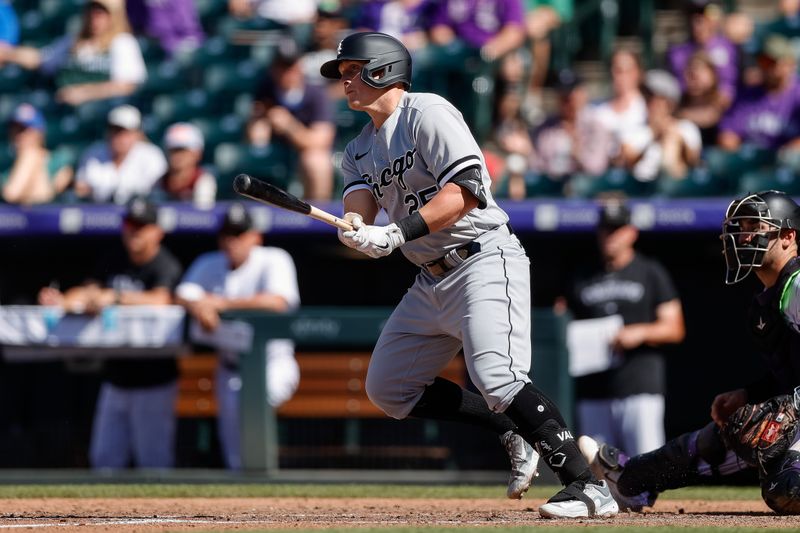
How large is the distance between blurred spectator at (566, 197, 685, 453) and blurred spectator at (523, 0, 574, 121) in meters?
2.27

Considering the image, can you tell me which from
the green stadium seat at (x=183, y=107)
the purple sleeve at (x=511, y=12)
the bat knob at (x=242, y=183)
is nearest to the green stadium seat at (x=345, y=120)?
the green stadium seat at (x=183, y=107)

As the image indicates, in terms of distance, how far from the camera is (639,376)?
23.7 ft

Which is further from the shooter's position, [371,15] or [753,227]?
[371,15]

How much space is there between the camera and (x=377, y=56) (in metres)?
4.73

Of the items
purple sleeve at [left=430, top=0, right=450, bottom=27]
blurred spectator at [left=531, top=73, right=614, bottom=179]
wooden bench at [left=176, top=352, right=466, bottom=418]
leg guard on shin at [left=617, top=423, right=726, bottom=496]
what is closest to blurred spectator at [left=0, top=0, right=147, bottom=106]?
purple sleeve at [left=430, top=0, right=450, bottom=27]

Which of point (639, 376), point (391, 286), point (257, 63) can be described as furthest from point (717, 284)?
point (257, 63)

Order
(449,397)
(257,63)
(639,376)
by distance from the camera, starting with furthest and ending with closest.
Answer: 1. (257,63)
2. (639,376)
3. (449,397)

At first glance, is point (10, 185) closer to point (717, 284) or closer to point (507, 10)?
point (507, 10)

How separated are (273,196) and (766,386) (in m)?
1.94

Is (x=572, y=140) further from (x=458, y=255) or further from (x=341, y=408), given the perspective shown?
(x=458, y=255)

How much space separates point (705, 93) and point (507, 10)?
1.51 m

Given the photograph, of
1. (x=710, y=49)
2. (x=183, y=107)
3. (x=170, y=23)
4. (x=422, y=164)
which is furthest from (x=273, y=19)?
(x=422, y=164)

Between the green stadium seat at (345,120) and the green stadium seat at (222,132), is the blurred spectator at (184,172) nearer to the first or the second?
the green stadium seat at (222,132)

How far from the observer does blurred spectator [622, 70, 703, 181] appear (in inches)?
321
